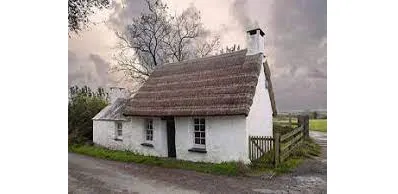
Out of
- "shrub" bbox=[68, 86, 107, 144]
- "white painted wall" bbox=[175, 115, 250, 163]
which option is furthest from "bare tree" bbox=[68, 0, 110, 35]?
"white painted wall" bbox=[175, 115, 250, 163]

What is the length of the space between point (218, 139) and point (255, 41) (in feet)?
2.25

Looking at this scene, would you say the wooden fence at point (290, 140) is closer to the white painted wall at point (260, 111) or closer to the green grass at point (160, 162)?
the white painted wall at point (260, 111)

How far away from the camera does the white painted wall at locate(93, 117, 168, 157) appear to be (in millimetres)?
3074

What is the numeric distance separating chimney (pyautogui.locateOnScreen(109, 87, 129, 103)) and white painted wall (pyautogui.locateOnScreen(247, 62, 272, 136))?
85cm

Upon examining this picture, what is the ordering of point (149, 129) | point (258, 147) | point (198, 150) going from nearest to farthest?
point (258, 147) < point (198, 150) < point (149, 129)

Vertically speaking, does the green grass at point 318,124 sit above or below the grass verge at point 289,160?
above

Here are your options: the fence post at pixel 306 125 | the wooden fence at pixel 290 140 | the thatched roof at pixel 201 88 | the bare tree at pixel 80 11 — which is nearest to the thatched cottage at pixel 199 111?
the thatched roof at pixel 201 88

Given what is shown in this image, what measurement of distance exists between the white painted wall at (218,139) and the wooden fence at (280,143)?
0.06 meters

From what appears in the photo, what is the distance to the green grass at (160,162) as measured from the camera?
287cm

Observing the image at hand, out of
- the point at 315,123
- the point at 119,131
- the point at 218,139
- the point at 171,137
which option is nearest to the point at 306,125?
the point at 315,123

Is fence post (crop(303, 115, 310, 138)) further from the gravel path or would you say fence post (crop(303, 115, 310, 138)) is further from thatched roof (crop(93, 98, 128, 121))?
thatched roof (crop(93, 98, 128, 121))

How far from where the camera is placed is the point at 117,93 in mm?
3035

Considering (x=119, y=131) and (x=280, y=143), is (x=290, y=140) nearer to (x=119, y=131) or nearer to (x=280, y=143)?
(x=280, y=143)
